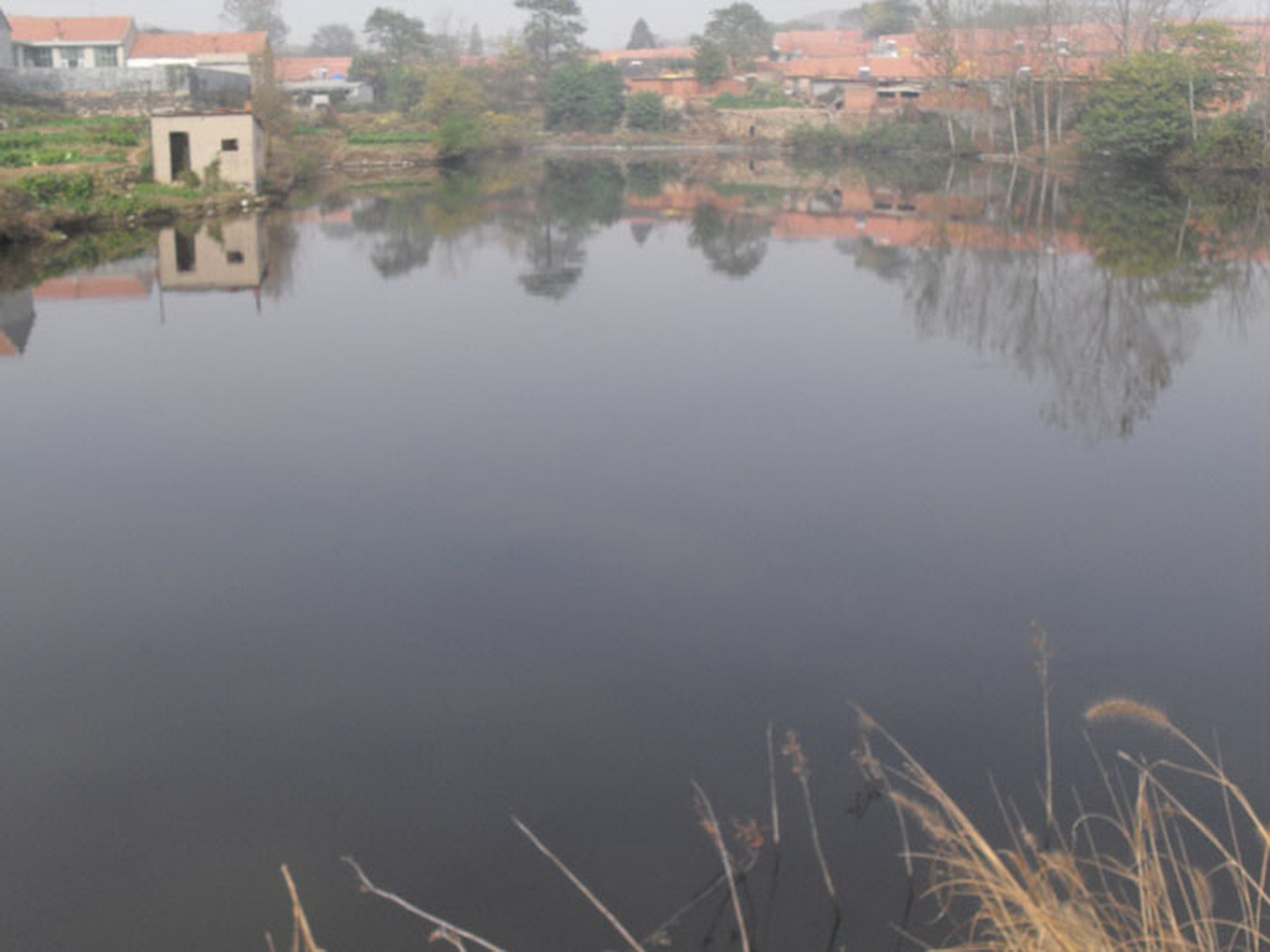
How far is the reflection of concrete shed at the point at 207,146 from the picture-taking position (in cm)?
1791

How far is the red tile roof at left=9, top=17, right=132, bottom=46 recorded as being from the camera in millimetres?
34438

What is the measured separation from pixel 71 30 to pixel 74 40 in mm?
472

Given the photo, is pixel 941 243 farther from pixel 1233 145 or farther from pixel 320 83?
pixel 320 83

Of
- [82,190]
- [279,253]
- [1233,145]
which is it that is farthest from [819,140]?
[279,253]

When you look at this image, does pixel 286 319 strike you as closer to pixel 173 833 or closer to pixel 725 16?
pixel 173 833

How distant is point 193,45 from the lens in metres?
35.5

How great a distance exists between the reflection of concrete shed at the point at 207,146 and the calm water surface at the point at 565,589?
27.0 feet

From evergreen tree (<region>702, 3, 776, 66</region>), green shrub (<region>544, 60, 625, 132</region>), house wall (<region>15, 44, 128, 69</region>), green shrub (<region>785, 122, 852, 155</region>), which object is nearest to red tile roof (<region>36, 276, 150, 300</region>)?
house wall (<region>15, 44, 128, 69</region>)

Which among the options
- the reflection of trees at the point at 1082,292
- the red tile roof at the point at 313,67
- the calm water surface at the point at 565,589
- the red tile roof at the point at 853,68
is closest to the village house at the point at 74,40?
the red tile roof at the point at 313,67

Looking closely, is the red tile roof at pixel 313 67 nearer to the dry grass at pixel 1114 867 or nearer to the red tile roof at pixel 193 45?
the red tile roof at pixel 193 45

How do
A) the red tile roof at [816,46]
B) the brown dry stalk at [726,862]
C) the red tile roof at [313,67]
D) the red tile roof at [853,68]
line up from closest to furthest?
the brown dry stalk at [726,862]
the red tile roof at [853,68]
the red tile roof at [313,67]
the red tile roof at [816,46]

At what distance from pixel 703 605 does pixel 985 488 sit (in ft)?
6.37

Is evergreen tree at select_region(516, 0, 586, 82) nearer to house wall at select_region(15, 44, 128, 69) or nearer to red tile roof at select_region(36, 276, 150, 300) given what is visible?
house wall at select_region(15, 44, 128, 69)

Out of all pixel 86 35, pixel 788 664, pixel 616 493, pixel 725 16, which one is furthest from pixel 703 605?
pixel 725 16
